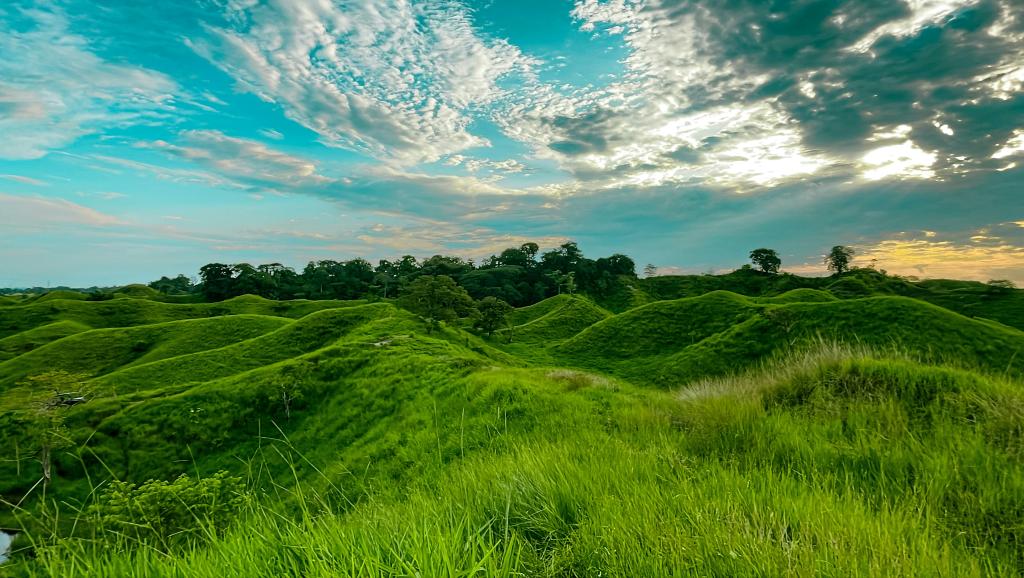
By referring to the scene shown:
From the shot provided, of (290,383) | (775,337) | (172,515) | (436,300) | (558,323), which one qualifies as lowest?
(558,323)

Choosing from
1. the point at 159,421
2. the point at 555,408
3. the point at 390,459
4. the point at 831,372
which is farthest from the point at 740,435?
the point at 159,421

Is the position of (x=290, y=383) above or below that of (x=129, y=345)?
above

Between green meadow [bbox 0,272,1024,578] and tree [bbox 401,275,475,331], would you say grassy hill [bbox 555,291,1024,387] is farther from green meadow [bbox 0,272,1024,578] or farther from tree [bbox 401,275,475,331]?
green meadow [bbox 0,272,1024,578]

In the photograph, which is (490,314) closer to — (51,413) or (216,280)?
(51,413)

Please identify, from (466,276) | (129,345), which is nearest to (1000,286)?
(466,276)

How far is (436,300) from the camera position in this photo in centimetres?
5122

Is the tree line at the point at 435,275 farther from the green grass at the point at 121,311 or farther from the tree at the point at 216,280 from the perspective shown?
the green grass at the point at 121,311

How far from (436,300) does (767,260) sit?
113 meters

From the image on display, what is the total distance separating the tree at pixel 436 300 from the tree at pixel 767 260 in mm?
107469

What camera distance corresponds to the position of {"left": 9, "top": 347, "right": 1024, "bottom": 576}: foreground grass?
2141 millimetres

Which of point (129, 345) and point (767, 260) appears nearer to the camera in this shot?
point (129, 345)

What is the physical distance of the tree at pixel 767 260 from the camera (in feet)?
405

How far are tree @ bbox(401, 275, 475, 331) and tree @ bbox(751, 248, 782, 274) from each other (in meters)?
107

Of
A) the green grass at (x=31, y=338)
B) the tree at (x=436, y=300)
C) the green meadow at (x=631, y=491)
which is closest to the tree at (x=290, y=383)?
the green meadow at (x=631, y=491)
